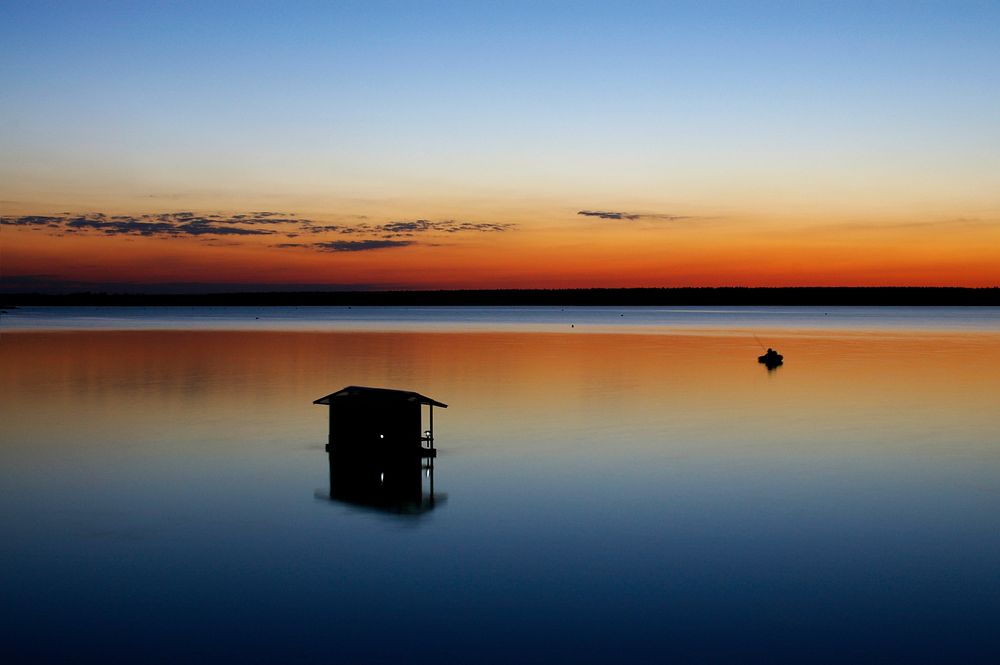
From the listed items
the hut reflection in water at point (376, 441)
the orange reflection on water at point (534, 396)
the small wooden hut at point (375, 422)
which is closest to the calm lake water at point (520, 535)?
the orange reflection on water at point (534, 396)

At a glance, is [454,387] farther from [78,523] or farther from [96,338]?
[96,338]

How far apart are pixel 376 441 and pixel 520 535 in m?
5.73

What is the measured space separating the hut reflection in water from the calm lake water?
545 mm

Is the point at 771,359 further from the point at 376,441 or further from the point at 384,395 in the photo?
the point at 376,441

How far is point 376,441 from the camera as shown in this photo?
20.5 m

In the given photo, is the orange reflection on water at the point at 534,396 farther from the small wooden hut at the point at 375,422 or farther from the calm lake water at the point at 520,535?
the small wooden hut at the point at 375,422

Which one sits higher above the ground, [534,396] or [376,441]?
[376,441]

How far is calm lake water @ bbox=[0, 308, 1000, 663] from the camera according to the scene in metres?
11.1

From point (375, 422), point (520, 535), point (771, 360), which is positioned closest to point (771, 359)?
point (771, 360)

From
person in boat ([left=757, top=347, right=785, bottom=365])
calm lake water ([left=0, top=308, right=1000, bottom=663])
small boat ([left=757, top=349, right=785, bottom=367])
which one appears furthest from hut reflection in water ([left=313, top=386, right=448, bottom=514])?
→ person in boat ([left=757, top=347, right=785, bottom=365])

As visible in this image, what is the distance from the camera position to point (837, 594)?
1266cm

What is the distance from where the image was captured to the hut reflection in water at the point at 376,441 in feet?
65.7

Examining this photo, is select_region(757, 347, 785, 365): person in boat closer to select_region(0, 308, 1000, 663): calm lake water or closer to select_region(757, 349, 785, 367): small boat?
select_region(757, 349, 785, 367): small boat

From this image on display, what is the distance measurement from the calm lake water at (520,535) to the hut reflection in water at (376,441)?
1.79 feet
